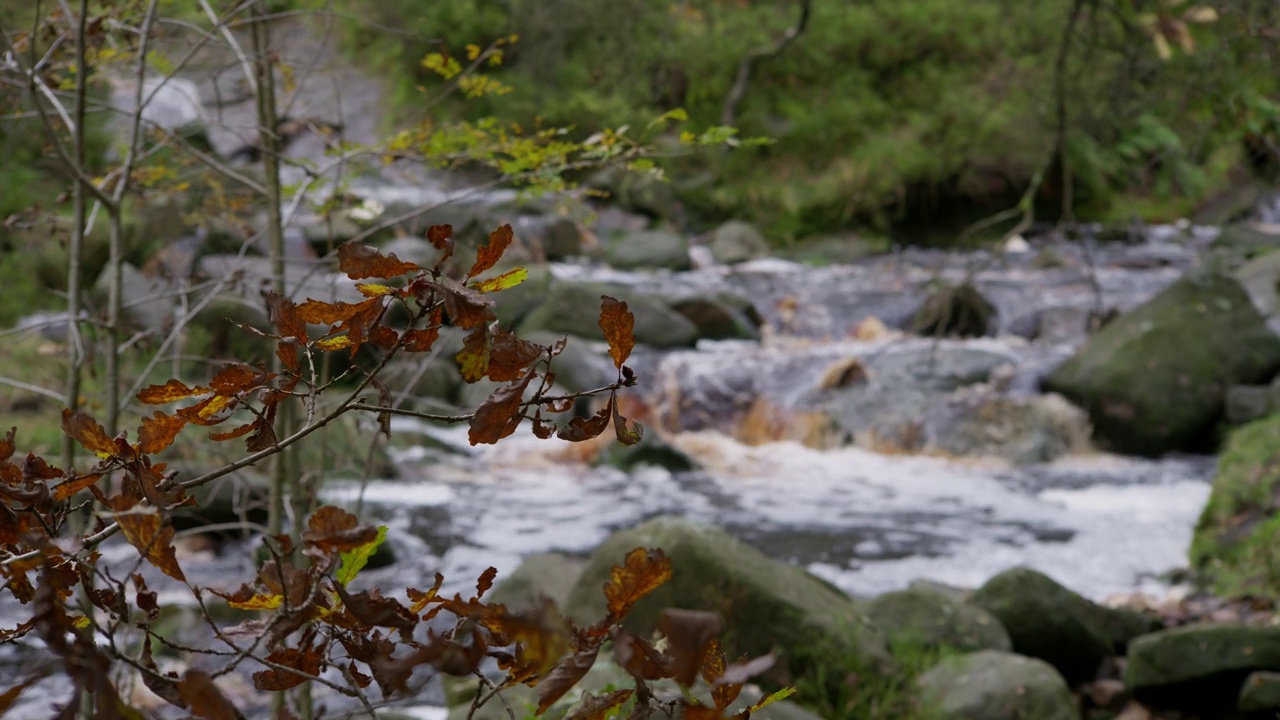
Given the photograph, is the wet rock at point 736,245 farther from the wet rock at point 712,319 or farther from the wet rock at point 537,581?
the wet rock at point 537,581

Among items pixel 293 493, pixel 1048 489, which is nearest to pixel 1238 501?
pixel 1048 489

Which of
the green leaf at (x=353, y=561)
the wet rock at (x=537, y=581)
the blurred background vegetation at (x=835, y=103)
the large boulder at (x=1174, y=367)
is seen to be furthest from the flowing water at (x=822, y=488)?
the blurred background vegetation at (x=835, y=103)

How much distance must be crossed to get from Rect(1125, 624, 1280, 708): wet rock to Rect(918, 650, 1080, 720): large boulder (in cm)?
33

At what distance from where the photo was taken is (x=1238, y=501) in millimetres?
5453

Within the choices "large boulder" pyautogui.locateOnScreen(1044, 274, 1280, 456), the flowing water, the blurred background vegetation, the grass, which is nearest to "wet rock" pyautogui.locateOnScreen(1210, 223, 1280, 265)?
the blurred background vegetation

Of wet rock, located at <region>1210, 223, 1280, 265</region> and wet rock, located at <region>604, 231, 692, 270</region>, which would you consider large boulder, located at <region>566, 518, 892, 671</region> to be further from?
wet rock, located at <region>1210, 223, 1280, 265</region>

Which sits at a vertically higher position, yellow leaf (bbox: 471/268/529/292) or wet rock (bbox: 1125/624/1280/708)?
yellow leaf (bbox: 471/268/529/292)

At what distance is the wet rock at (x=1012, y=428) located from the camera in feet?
26.4

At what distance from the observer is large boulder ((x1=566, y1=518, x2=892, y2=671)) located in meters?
3.58

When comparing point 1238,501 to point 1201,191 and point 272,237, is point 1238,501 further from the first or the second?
point 1201,191

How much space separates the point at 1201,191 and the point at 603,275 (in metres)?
9.44

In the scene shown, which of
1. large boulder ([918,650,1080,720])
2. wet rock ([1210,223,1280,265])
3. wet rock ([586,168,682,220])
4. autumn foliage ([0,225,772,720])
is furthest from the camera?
wet rock ([586,168,682,220])

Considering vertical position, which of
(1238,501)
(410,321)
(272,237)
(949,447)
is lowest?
(949,447)

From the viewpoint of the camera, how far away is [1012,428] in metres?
8.25
